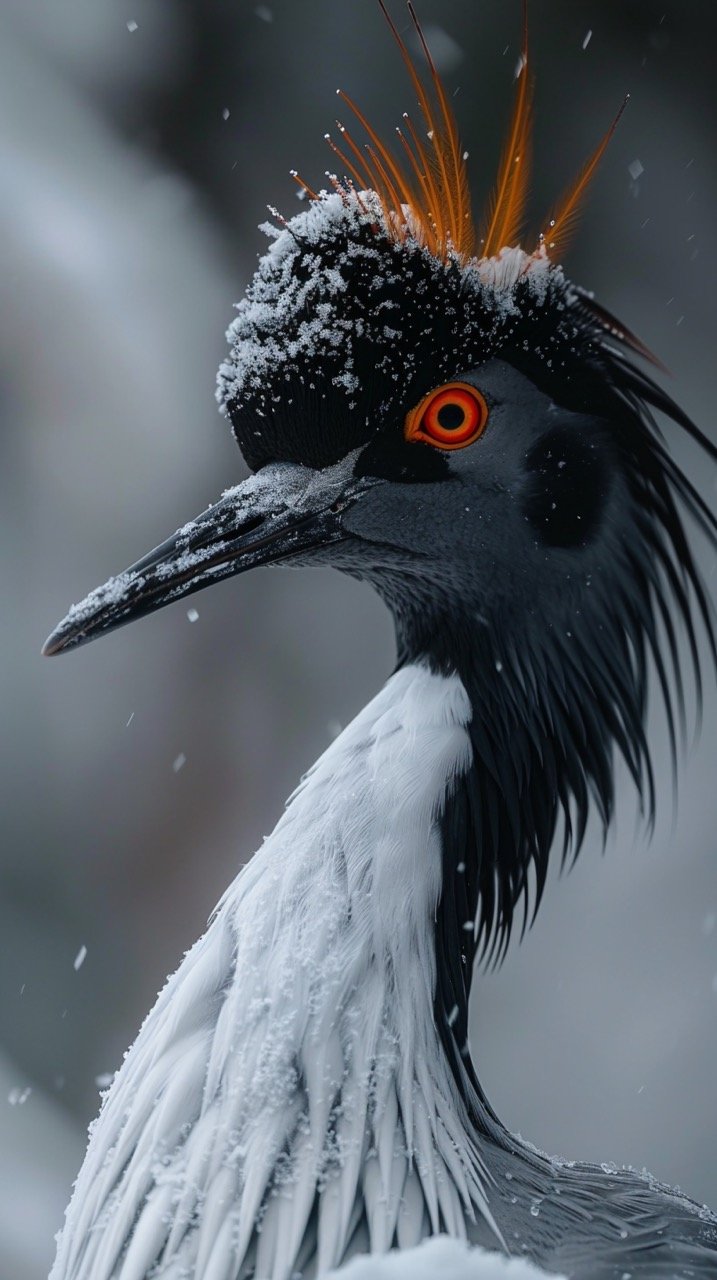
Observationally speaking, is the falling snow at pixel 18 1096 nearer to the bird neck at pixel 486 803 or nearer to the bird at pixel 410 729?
the bird at pixel 410 729

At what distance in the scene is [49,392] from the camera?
2.62m

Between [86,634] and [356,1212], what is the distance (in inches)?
21.7

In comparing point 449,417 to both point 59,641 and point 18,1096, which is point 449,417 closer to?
point 59,641

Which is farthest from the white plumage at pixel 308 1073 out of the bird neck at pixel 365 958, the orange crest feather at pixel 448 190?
the orange crest feather at pixel 448 190

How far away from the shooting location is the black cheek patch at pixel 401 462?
1064 millimetres

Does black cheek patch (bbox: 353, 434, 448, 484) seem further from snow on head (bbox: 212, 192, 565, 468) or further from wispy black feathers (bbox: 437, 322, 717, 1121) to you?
wispy black feathers (bbox: 437, 322, 717, 1121)

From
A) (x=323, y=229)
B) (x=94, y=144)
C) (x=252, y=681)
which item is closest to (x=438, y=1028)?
(x=323, y=229)

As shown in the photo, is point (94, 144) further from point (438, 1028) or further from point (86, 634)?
point (438, 1028)

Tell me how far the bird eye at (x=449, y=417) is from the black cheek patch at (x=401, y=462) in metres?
0.01

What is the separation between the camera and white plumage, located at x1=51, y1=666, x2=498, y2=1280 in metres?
0.89

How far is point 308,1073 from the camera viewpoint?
92 cm

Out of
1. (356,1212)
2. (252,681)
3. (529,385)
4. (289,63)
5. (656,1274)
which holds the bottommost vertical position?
(656,1274)

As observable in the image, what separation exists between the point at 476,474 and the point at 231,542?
0.25m

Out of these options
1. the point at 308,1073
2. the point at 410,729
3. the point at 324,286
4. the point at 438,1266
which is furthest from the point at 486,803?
the point at 324,286
